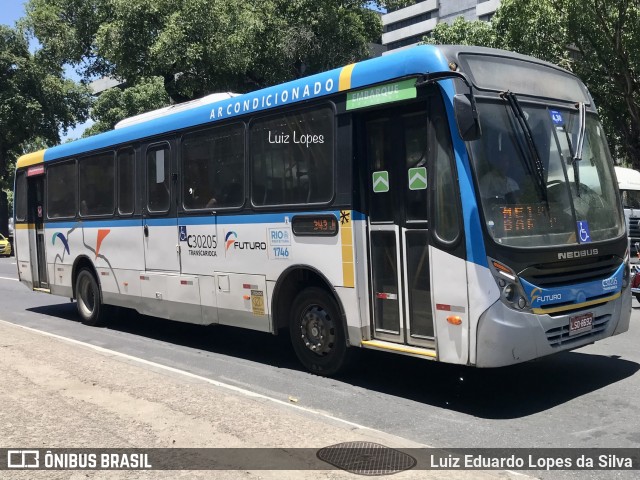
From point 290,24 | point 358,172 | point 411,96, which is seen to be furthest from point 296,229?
point 290,24

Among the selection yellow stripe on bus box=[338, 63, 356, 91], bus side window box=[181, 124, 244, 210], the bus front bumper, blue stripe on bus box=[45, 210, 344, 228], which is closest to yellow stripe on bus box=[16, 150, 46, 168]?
blue stripe on bus box=[45, 210, 344, 228]

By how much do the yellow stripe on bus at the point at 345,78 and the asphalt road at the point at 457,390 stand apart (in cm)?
313

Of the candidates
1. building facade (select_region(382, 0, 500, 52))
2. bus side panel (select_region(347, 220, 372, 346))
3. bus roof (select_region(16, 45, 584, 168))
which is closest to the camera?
bus roof (select_region(16, 45, 584, 168))

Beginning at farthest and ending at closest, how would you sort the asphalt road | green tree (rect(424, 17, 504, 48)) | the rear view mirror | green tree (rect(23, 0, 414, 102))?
green tree (rect(424, 17, 504, 48)) → green tree (rect(23, 0, 414, 102)) → the rear view mirror → the asphalt road

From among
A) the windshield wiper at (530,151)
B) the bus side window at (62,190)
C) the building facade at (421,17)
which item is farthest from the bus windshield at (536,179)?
the building facade at (421,17)

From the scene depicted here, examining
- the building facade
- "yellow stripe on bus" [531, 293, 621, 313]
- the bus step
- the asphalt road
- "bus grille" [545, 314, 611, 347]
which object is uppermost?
the building facade

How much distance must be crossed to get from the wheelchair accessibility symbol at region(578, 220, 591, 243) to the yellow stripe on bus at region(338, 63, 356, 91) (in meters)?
2.64

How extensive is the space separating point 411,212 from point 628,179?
18162 mm

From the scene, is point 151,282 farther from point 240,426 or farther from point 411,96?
point 411,96

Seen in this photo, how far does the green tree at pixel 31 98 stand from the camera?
32750 millimetres

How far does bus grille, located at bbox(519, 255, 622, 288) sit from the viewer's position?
5.55 metres

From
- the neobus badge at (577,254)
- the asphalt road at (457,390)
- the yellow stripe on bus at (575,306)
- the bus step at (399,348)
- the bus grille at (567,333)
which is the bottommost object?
the asphalt road at (457,390)

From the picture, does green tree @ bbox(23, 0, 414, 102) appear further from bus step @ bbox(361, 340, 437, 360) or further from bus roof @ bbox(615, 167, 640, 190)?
bus step @ bbox(361, 340, 437, 360)

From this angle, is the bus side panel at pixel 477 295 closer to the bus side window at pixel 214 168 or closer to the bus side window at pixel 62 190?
the bus side window at pixel 214 168
